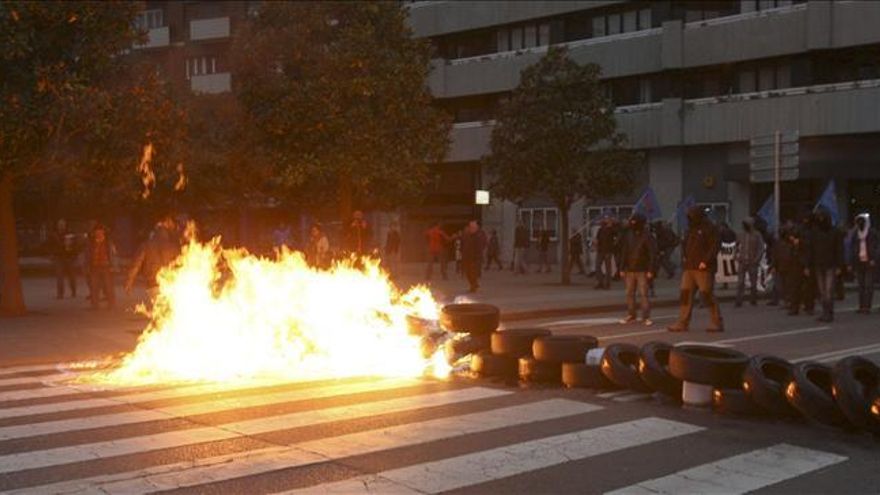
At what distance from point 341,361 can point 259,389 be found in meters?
2.11

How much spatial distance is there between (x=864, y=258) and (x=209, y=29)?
142 ft

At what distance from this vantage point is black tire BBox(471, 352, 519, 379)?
978 cm

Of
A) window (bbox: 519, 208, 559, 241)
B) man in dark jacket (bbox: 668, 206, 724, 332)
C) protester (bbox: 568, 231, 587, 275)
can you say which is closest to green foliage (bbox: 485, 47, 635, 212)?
protester (bbox: 568, 231, 587, 275)

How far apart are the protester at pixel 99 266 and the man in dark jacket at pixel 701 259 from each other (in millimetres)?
10927

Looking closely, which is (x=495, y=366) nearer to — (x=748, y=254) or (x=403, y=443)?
(x=403, y=443)

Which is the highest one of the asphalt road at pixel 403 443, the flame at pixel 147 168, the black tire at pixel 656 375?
the flame at pixel 147 168

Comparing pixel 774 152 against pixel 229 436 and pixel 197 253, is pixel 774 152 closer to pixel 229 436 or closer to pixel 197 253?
pixel 197 253

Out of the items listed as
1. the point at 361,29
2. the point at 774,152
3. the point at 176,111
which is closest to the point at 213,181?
the point at 361,29

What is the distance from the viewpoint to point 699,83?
37906mm

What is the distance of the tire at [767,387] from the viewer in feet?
24.8

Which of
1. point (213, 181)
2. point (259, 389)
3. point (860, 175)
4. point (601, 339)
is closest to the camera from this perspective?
point (259, 389)

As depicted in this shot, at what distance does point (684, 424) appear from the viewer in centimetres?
759

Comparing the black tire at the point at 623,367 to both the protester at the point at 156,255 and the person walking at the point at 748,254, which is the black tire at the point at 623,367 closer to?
the protester at the point at 156,255

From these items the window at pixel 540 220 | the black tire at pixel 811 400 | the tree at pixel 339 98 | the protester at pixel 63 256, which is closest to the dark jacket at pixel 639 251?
the black tire at pixel 811 400
